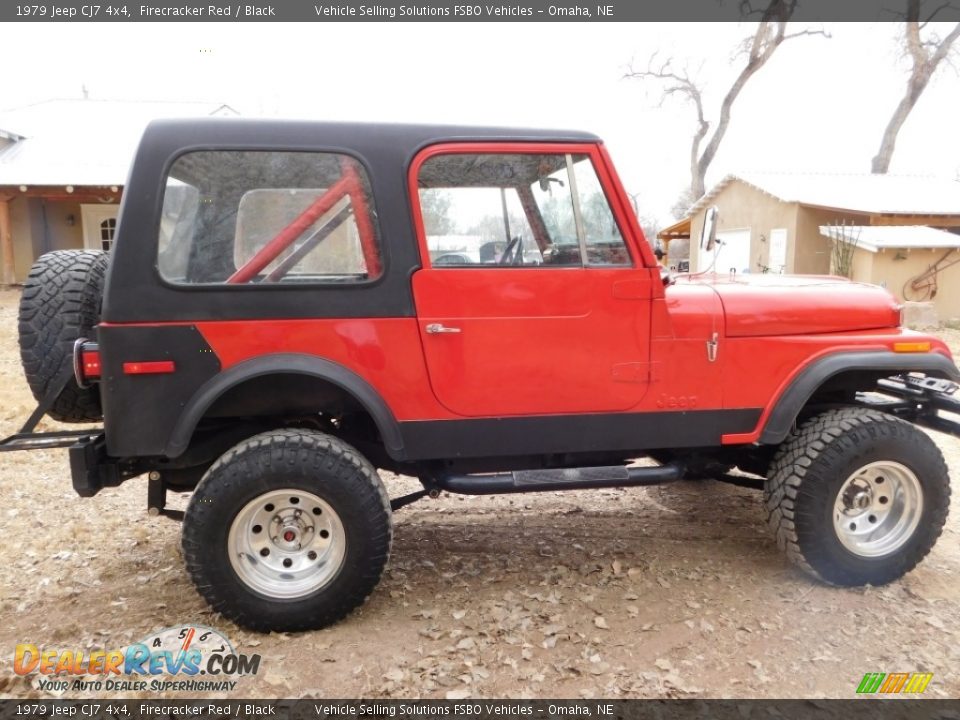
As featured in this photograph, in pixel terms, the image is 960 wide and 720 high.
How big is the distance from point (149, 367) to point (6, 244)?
52.0 ft

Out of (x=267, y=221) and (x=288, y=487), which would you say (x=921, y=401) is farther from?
(x=267, y=221)

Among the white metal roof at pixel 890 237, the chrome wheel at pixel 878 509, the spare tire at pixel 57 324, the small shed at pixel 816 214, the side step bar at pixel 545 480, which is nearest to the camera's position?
the spare tire at pixel 57 324

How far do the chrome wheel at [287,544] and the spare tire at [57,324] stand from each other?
0.98 m

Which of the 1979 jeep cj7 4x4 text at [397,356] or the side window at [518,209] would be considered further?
the side window at [518,209]

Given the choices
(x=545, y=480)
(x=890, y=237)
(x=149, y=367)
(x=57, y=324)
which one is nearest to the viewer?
(x=149, y=367)

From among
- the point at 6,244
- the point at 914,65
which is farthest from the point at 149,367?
the point at 914,65

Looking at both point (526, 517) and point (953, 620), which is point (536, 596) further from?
point (953, 620)

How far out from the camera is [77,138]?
16.8 metres

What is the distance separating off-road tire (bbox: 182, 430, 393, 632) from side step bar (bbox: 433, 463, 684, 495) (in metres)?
0.38

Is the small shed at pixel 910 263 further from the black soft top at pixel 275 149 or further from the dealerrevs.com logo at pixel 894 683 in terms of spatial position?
the black soft top at pixel 275 149

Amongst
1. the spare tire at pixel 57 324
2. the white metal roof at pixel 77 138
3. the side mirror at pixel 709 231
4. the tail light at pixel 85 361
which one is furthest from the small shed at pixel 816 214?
the white metal roof at pixel 77 138

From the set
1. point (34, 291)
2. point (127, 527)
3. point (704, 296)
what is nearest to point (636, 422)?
point (704, 296)

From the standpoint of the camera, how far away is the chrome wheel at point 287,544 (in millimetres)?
2836

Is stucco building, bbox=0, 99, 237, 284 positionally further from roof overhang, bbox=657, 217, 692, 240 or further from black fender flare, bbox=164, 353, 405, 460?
black fender flare, bbox=164, 353, 405, 460
